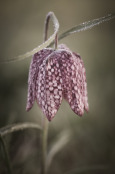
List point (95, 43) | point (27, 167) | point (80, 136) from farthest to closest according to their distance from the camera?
1. point (95, 43)
2. point (80, 136)
3. point (27, 167)

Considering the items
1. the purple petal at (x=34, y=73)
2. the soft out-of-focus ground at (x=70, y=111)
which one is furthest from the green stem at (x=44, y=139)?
the soft out-of-focus ground at (x=70, y=111)

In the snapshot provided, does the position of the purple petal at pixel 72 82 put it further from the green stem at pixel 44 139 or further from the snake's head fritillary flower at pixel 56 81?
the green stem at pixel 44 139

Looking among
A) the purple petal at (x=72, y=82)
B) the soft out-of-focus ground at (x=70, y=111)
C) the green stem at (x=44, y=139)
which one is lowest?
the soft out-of-focus ground at (x=70, y=111)

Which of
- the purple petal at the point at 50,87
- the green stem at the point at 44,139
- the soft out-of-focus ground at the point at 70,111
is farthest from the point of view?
the soft out-of-focus ground at the point at 70,111

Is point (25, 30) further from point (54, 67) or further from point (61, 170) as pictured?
point (54, 67)

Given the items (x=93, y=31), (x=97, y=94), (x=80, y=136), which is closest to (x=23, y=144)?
(x=80, y=136)

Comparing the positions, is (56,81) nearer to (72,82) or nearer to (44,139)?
(72,82)
